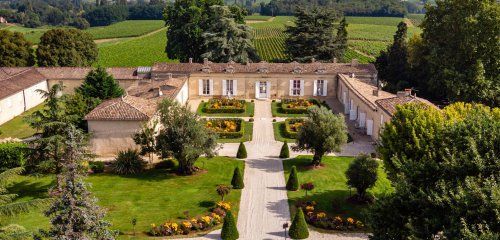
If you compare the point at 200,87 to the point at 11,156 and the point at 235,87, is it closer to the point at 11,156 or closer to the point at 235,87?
the point at 235,87

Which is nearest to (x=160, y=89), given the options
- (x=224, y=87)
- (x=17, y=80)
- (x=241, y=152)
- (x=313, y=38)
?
(x=224, y=87)

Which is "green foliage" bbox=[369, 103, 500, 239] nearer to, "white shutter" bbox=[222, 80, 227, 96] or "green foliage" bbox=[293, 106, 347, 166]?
"green foliage" bbox=[293, 106, 347, 166]

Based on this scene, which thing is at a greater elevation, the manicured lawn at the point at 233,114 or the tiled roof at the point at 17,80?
the tiled roof at the point at 17,80

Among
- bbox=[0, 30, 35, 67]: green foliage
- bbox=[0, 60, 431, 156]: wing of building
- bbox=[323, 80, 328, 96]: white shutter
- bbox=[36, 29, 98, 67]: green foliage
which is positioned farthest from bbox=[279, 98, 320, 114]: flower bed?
bbox=[0, 30, 35, 67]: green foliage

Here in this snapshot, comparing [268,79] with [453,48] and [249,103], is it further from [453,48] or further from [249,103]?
[453,48]

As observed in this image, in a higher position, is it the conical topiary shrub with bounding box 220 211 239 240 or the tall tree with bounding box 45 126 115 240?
the tall tree with bounding box 45 126 115 240

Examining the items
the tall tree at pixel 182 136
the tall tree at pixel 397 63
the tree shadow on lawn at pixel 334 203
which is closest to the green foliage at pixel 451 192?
the tree shadow on lawn at pixel 334 203

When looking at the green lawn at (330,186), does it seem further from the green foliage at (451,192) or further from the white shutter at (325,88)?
the white shutter at (325,88)

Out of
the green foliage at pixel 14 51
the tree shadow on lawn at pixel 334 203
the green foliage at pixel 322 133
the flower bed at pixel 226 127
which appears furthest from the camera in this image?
the green foliage at pixel 14 51
